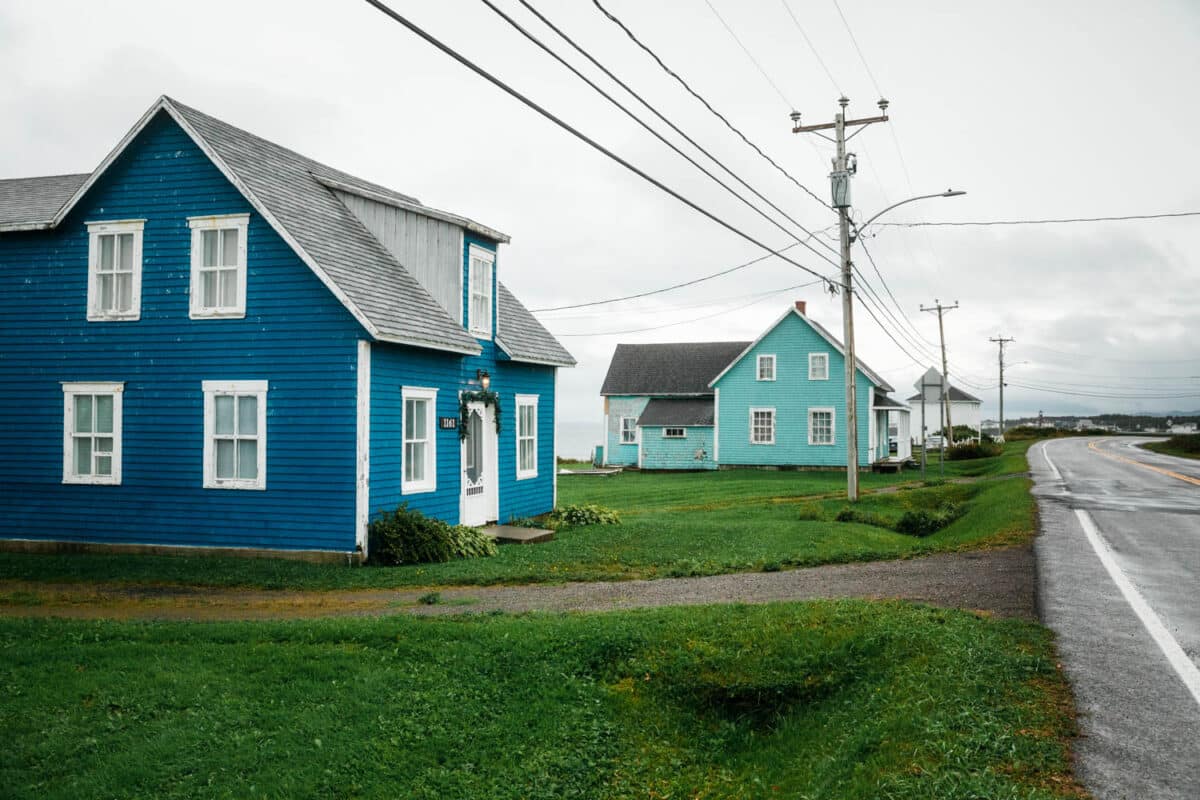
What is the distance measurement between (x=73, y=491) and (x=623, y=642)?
12.9 m

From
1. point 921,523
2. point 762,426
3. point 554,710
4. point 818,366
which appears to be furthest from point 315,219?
point 762,426

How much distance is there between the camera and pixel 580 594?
12.2m

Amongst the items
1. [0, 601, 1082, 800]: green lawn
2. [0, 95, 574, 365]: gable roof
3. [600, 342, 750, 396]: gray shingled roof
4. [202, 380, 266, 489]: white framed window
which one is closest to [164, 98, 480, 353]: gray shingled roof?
[0, 95, 574, 365]: gable roof

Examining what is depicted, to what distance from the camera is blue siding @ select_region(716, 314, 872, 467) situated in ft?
138

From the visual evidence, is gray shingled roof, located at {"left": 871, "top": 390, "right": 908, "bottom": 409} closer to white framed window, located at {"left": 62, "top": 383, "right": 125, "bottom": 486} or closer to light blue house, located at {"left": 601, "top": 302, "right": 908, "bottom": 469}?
light blue house, located at {"left": 601, "top": 302, "right": 908, "bottom": 469}

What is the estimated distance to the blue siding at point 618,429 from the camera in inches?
1981

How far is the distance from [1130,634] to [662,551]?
8710 millimetres

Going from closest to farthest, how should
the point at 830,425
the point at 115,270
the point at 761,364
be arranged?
the point at 115,270 < the point at 830,425 < the point at 761,364

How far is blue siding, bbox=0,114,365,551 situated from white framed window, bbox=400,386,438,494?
159cm

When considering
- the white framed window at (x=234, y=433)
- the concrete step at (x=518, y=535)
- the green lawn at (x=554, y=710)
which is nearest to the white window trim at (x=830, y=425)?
the concrete step at (x=518, y=535)

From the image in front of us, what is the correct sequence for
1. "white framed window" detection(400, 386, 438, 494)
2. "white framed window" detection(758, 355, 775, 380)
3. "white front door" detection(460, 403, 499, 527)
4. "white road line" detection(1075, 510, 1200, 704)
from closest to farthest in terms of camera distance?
"white road line" detection(1075, 510, 1200, 704) → "white framed window" detection(400, 386, 438, 494) → "white front door" detection(460, 403, 499, 527) → "white framed window" detection(758, 355, 775, 380)

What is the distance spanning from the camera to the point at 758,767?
7.10m

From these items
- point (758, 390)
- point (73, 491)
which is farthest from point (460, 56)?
point (758, 390)

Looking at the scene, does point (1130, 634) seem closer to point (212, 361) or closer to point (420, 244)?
point (212, 361)
